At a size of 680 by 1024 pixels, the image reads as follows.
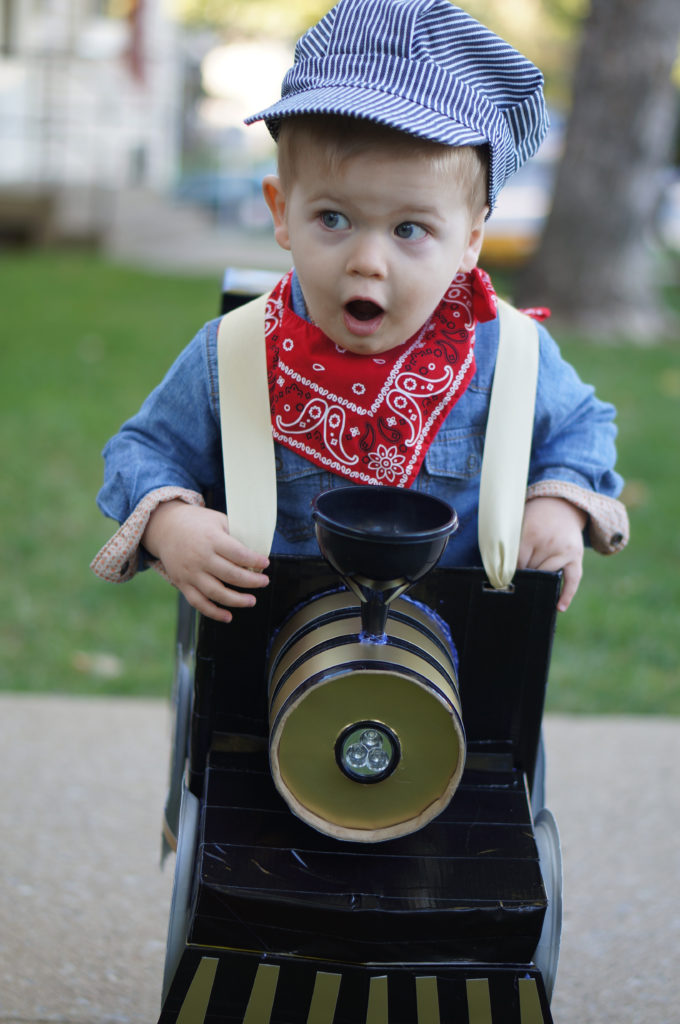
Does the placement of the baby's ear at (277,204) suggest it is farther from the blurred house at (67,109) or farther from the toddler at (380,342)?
the blurred house at (67,109)

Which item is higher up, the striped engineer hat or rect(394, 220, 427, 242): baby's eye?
the striped engineer hat

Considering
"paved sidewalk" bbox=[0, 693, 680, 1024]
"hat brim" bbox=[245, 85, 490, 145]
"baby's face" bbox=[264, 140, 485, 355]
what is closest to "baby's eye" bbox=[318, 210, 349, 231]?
"baby's face" bbox=[264, 140, 485, 355]

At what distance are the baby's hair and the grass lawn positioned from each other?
207cm

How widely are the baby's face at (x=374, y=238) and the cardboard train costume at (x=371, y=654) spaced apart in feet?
0.23

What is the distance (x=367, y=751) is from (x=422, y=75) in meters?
0.81

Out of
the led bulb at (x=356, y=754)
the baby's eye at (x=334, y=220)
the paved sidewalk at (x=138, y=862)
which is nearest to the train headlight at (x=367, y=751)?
the led bulb at (x=356, y=754)

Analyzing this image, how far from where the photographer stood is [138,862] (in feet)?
7.57


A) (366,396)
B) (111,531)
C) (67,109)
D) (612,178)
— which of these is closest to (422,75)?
(366,396)

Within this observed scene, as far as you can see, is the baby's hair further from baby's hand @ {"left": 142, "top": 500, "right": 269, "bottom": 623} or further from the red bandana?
baby's hand @ {"left": 142, "top": 500, "right": 269, "bottom": 623}

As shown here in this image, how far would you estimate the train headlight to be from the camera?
130 centimetres

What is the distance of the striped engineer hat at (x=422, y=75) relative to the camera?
1.33 m

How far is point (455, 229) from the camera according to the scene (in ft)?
4.64

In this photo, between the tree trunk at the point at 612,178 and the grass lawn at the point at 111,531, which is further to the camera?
the tree trunk at the point at 612,178

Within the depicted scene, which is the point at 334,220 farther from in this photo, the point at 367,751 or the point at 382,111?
the point at 367,751
